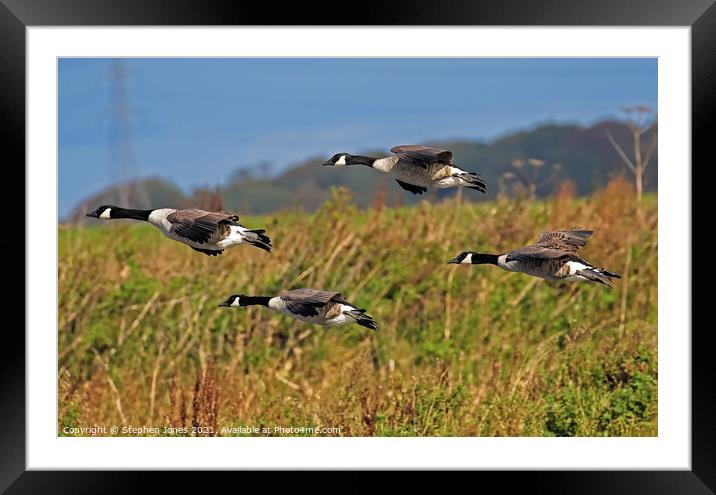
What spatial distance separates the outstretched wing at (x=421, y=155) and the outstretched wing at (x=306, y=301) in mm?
578

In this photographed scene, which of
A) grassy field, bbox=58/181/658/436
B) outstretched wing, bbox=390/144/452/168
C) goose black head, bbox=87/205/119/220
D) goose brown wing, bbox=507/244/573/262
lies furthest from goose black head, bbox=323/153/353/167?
grassy field, bbox=58/181/658/436

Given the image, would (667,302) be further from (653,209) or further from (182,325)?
(653,209)

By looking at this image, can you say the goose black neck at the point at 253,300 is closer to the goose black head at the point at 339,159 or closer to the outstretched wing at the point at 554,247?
the goose black head at the point at 339,159

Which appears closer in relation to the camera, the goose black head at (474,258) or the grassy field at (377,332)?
the goose black head at (474,258)

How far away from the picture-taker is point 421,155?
3.44 metres

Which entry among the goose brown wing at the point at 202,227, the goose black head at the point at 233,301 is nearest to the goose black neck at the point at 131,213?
the goose brown wing at the point at 202,227

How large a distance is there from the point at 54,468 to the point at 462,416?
82.2 inches

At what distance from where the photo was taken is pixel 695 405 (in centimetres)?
402

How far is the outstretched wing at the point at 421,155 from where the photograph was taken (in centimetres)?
340

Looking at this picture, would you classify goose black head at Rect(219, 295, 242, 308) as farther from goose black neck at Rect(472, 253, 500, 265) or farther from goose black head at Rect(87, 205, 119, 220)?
goose black neck at Rect(472, 253, 500, 265)

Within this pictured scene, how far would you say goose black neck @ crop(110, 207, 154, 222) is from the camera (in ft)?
11.7

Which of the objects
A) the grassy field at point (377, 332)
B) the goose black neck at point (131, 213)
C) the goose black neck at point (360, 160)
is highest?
the goose black neck at point (360, 160)
